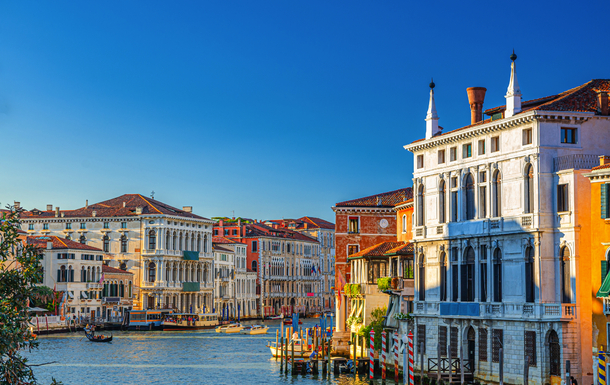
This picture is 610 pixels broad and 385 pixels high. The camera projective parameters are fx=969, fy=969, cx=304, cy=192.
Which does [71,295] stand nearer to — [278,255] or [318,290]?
[278,255]

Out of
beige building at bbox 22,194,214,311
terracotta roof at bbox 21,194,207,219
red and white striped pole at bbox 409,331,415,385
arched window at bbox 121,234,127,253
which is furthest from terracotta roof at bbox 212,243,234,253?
red and white striped pole at bbox 409,331,415,385

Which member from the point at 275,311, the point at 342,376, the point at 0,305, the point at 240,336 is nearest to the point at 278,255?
the point at 275,311

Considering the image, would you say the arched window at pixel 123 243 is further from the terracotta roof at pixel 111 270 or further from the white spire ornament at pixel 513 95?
the white spire ornament at pixel 513 95

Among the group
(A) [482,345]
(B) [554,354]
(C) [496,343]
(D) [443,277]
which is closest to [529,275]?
(B) [554,354]

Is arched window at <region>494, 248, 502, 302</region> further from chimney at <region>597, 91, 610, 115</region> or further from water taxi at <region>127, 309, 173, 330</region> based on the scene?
water taxi at <region>127, 309, 173, 330</region>

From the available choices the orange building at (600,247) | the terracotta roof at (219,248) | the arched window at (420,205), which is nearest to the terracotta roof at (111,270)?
the terracotta roof at (219,248)

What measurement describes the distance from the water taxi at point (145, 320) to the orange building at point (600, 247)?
5177cm

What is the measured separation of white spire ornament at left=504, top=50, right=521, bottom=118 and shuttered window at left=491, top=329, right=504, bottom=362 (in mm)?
5904

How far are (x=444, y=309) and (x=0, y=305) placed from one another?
16554 millimetres

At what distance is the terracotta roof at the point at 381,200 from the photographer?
141 ft

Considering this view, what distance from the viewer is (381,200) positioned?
142 feet

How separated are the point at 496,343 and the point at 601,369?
522cm

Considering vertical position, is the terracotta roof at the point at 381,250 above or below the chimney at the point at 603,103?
below

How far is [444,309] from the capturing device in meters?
29.0
